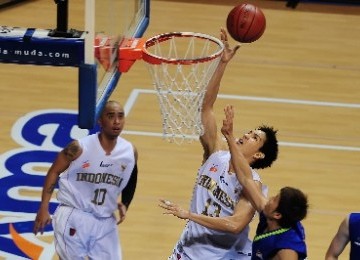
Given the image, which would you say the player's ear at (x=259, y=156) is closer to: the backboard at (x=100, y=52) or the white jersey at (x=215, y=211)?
the white jersey at (x=215, y=211)

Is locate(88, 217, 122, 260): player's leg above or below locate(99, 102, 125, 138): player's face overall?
below

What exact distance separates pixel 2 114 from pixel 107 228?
4.00 m

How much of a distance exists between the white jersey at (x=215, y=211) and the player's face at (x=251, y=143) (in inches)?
6.1

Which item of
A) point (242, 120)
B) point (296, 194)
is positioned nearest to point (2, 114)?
point (242, 120)

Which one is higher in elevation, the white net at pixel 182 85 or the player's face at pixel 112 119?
the white net at pixel 182 85

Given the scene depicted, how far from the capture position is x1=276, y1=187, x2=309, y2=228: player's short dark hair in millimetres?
5051

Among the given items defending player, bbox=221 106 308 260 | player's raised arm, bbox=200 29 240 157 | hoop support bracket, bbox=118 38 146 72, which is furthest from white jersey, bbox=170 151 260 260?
hoop support bracket, bbox=118 38 146 72

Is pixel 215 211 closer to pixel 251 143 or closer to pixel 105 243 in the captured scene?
pixel 251 143

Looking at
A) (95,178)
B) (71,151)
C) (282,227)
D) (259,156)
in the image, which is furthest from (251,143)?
(71,151)

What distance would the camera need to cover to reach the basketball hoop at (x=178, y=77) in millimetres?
5312

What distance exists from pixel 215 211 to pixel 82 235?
3.36 feet

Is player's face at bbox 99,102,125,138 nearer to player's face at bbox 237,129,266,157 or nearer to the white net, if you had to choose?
the white net

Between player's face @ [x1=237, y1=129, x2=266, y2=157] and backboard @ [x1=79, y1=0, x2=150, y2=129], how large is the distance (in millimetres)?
984

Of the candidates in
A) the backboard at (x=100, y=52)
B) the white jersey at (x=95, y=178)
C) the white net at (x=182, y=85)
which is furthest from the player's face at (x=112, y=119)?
the backboard at (x=100, y=52)
